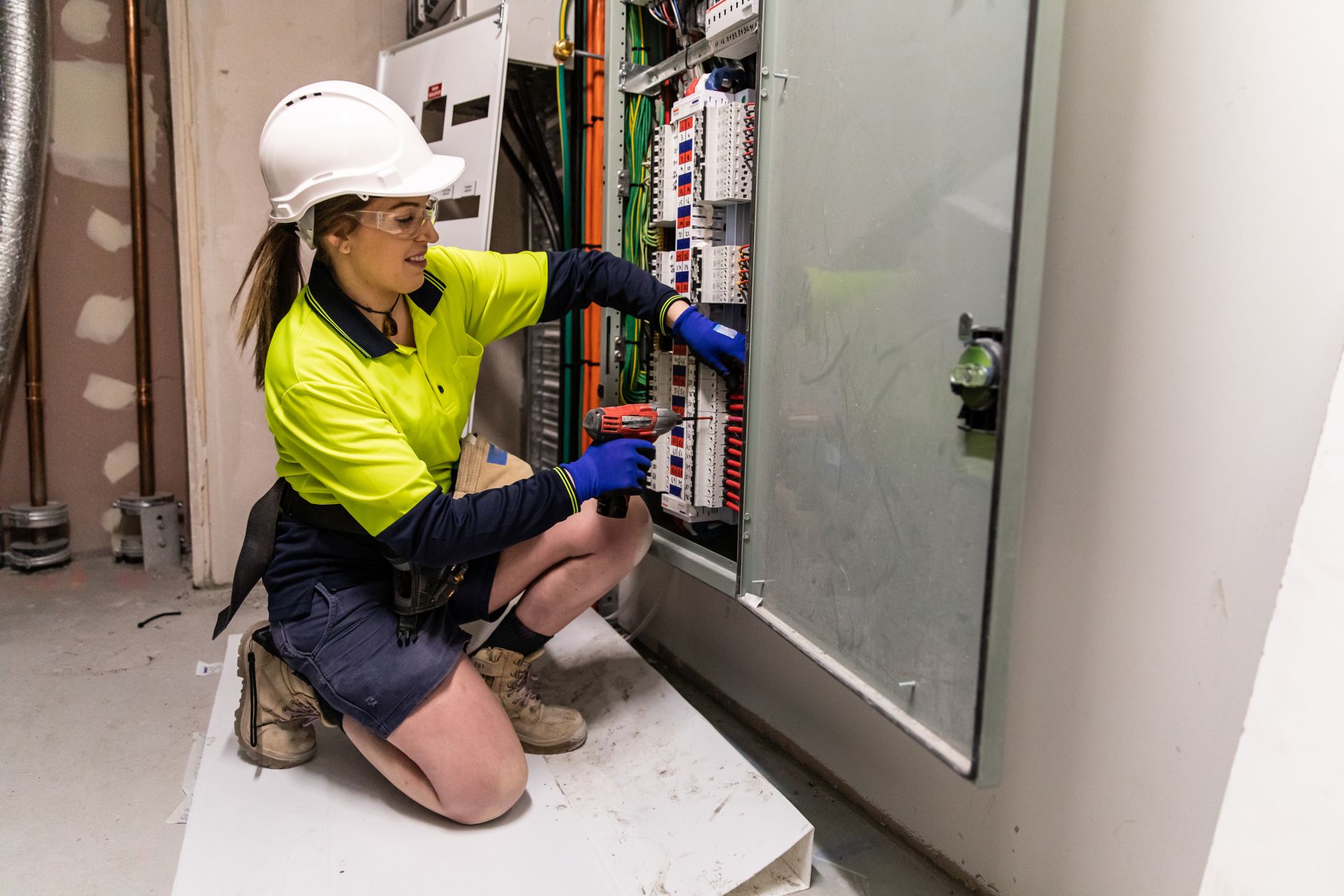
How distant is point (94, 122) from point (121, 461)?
3.27ft

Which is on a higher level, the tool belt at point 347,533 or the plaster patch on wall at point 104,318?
the plaster patch on wall at point 104,318

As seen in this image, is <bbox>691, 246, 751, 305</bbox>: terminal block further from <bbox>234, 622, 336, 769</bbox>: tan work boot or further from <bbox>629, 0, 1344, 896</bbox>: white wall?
<bbox>234, 622, 336, 769</bbox>: tan work boot

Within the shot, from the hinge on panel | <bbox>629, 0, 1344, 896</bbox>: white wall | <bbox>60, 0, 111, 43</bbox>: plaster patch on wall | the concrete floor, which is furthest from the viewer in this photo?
<bbox>60, 0, 111, 43</bbox>: plaster patch on wall

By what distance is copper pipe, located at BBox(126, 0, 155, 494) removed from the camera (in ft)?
8.36

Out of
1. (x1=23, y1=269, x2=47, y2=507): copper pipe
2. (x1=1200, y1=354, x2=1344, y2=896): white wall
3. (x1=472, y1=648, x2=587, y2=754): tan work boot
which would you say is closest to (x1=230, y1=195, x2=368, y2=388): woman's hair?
(x1=472, y1=648, x2=587, y2=754): tan work boot

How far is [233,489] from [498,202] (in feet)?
3.65

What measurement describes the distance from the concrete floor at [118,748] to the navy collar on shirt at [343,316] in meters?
0.87

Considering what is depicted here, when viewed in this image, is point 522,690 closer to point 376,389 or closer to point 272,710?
point 272,710

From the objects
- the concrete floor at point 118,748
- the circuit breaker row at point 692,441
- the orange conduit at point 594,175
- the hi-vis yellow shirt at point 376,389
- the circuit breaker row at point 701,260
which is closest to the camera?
the hi-vis yellow shirt at point 376,389

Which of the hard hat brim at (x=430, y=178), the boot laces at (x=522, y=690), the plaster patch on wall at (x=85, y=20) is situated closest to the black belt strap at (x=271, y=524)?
the boot laces at (x=522, y=690)

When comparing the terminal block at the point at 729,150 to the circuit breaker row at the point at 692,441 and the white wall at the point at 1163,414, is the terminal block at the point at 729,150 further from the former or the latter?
the white wall at the point at 1163,414

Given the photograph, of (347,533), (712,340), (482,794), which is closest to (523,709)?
(482,794)

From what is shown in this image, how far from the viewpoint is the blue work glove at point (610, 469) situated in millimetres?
1415

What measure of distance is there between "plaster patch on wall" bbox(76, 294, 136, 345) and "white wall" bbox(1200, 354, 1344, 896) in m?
2.92
